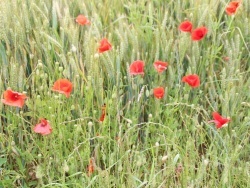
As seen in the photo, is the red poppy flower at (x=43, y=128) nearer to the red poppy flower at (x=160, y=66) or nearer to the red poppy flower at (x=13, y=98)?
the red poppy flower at (x=13, y=98)

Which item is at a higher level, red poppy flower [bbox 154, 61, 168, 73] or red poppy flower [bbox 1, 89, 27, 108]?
red poppy flower [bbox 154, 61, 168, 73]

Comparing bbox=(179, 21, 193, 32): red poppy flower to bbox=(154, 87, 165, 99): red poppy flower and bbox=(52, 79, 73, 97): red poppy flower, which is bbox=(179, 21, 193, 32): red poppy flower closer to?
bbox=(154, 87, 165, 99): red poppy flower

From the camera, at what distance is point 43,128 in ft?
5.90

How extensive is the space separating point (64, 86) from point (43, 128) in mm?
178

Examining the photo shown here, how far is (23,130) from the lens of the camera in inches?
77.1

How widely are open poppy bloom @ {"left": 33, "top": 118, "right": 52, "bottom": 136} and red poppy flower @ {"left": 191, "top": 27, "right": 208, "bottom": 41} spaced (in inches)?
26.0

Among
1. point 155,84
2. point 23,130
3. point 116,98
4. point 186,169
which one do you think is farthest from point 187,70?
point 23,130

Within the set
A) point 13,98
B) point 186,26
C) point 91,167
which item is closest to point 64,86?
point 13,98

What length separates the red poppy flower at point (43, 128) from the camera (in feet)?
5.86

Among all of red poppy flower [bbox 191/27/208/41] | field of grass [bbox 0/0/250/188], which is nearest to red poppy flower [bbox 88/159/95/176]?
field of grass [bbox 0/0/250/188]

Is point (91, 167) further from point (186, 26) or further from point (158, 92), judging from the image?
point (186, 26)

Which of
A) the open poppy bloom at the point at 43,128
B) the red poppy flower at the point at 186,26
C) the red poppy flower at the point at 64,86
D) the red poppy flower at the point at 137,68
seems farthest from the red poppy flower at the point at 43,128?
the red poppy flower at the point at 186,26

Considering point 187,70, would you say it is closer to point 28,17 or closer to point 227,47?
point 227,47

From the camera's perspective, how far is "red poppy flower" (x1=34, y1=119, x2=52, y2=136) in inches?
70.3
